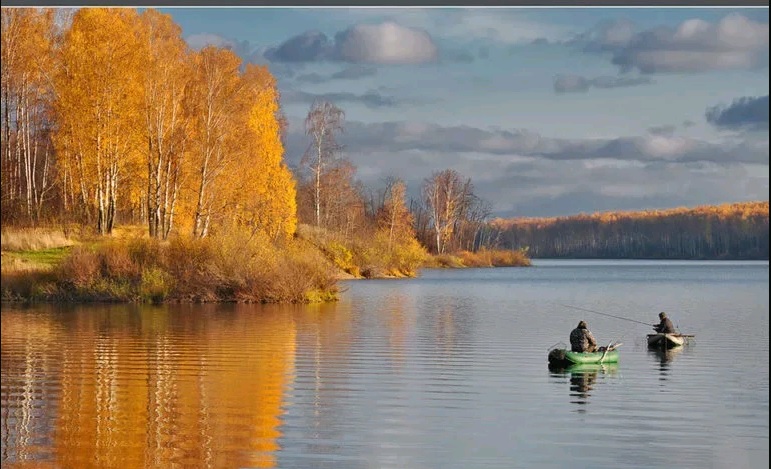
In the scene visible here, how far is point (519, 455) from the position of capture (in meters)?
11.1

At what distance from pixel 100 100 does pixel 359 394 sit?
21982mm

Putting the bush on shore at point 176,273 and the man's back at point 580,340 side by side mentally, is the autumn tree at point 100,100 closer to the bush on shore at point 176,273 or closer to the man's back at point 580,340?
the bush on shore at point 176,273

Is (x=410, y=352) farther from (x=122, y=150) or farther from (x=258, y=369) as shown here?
(x=122, y=150)

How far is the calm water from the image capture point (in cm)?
1104

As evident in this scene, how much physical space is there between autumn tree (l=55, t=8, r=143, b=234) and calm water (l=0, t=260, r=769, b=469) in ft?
21.0

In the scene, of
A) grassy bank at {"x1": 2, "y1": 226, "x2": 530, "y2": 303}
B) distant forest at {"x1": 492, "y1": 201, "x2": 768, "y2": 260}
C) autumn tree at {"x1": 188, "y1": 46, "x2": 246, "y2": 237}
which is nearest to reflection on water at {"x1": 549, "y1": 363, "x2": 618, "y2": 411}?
grassy bank at {"x1": 2, "y1": 226, "x2": 530, "y2": 303}

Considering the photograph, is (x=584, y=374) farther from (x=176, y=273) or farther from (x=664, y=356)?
(x=176, y=273)

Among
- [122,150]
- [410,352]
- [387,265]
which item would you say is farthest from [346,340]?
[387,265]

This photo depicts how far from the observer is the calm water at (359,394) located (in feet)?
36.2

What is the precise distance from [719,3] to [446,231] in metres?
70.4

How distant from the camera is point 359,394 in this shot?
15344mm

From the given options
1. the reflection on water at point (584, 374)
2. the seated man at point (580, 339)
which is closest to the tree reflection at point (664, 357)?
the reflection on water at point (584, 374)

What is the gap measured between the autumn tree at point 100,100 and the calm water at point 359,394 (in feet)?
21.0

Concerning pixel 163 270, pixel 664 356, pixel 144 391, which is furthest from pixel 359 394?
pixel 163 270
